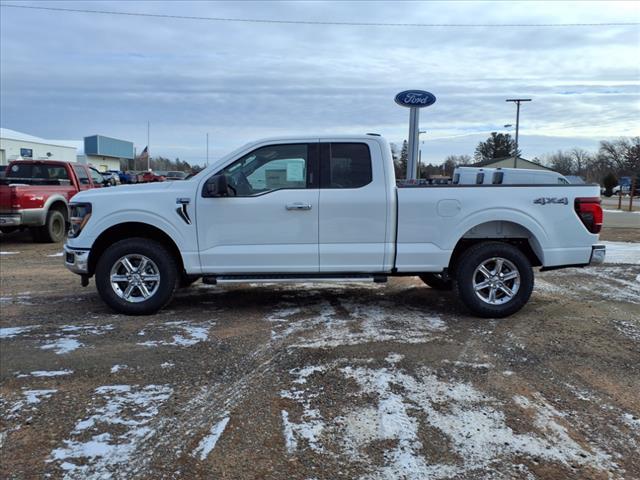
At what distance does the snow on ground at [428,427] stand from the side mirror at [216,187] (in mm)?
2249

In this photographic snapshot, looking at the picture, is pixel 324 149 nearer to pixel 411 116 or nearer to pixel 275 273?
pixel 275 273

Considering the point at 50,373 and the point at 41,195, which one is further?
the point at 41,195

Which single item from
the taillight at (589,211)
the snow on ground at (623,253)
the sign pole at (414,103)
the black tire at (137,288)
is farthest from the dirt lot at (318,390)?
the sign pole at (414,103)

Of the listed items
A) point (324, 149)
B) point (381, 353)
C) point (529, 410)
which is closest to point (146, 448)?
point (381, 353)

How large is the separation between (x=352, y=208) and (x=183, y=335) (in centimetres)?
216

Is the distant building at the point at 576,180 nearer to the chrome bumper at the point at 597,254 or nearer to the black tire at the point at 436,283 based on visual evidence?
the chrome bumper at the point at 597,254

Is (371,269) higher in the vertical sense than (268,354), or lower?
higher

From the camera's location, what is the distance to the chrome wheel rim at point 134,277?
18.7 ft

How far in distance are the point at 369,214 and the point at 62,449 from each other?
11.7 ft

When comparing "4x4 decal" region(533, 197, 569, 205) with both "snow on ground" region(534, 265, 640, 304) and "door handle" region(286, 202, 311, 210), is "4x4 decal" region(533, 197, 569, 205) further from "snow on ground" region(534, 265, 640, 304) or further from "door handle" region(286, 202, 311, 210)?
"door handle" region(286, 202, 311, 210)

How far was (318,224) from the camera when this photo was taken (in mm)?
5605

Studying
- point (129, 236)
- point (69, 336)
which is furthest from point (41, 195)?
point (69, 336)

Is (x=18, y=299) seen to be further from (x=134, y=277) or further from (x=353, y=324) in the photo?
(x=353, y=324)

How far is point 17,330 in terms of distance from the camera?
525cm
